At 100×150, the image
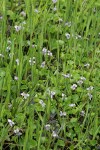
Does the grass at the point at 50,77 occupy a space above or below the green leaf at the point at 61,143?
above

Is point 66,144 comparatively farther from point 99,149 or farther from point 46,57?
point 46,57

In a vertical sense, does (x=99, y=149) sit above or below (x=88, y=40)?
below

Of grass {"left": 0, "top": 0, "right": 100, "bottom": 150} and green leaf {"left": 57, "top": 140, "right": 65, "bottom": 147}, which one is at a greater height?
grass {"left": 0, "top": 0, "right": 100, "bottom": 150}

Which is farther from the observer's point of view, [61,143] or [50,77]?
[50,77]

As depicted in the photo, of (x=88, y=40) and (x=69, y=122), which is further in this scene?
(x=88, y=40)

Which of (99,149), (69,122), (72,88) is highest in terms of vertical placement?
(72,88)

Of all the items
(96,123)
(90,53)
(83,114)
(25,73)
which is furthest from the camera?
(90,53)

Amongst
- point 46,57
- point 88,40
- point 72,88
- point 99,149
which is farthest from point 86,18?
point 99,149

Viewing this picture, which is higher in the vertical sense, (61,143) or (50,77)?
(50,77)
